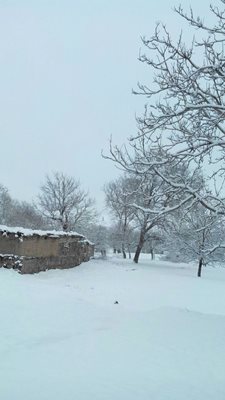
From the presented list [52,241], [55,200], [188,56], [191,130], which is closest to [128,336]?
[191,130]

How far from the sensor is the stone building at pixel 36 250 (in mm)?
17109

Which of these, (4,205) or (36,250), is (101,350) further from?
(4,205)

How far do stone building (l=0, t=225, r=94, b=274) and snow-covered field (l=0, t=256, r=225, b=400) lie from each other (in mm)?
4269

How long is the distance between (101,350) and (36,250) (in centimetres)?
1250

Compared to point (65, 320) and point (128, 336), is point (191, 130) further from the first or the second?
point (65, 320)

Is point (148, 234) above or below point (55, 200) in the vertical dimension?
below

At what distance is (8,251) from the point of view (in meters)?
17.1

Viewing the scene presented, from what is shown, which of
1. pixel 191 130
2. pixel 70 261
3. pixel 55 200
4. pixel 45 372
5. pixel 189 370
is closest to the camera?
pixel 45 372

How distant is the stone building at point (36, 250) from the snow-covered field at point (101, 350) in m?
4.27

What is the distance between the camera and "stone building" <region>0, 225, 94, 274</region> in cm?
1711

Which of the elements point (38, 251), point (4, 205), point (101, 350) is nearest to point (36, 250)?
point (38, 251)

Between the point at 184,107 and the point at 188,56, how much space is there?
970 millimetres

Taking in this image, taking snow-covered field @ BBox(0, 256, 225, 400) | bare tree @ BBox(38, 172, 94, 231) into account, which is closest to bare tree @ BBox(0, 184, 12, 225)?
bare tree @ BBox(38, 172, 94, 231)

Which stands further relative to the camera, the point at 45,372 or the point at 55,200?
the point at 55,200
